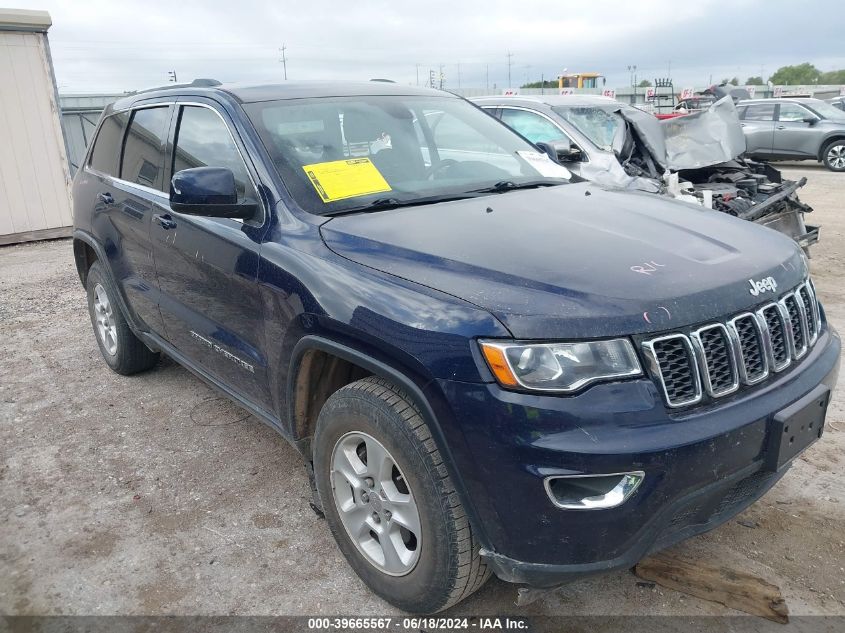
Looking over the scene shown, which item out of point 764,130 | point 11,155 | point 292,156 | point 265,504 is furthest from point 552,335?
point 764,130

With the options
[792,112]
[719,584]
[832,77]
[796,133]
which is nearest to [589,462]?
[719,584]

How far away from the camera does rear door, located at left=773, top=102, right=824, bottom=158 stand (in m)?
15.9

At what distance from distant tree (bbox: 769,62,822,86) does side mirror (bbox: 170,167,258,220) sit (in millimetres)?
108250

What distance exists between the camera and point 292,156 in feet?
9.66

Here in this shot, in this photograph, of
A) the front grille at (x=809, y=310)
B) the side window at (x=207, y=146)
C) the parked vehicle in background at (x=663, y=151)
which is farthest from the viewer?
the parked vehicle in background at (x=663, y=151)

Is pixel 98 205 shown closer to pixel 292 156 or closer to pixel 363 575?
pixel 292 156

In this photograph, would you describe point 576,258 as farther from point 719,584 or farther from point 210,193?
point 210,193

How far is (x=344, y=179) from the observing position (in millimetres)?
2889

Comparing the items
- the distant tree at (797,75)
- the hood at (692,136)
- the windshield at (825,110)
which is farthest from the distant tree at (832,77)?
the hood at (692,136)

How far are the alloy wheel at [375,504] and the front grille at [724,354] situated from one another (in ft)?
2.91

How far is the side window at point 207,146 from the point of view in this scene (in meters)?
3.03

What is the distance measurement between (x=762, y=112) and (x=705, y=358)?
666 inches

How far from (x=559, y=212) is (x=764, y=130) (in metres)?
16.0

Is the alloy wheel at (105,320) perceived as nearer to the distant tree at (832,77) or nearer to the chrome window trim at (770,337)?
the chrome window trim at (770,337)
